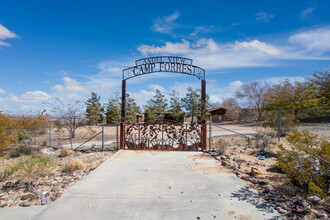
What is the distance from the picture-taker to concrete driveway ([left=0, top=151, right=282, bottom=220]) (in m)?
3.61

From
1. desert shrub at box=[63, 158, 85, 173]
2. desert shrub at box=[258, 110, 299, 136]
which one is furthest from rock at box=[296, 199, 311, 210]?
desert shrub at box=[258, 110, 299, 136]

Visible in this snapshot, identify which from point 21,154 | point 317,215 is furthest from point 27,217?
point 21,154

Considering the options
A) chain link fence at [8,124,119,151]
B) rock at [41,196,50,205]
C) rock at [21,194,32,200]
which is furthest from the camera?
chain link fence at [8,124,119,151]

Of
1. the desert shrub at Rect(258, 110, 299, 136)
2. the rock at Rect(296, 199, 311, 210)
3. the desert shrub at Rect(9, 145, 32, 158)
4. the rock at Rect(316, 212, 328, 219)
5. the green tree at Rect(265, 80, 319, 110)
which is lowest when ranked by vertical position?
the desert shrub at Rect(9, 145, 32, 158)

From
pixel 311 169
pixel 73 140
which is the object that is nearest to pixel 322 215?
pixel 311 169

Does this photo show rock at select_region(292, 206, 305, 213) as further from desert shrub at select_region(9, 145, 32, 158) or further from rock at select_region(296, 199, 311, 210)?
desert shrub at select_region(9, 145, 32, 158)

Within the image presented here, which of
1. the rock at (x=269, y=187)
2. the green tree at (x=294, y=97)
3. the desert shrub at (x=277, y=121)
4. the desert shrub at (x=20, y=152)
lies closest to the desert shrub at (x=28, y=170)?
the desert shrub at (x=20, y=152)

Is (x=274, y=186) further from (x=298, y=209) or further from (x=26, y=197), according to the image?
(x=26, y=197)

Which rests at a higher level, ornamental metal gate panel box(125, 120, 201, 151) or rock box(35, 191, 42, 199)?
ornamental metal gate panel box(125, 120, 201, 151)

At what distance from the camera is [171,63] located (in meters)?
9.15

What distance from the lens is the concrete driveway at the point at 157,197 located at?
3.61 meters

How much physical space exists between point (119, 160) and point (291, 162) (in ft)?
17.3

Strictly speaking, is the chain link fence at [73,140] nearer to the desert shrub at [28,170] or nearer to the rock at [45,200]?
the desert shrub at [28,170]

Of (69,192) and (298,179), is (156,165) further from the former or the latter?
(298,179)
